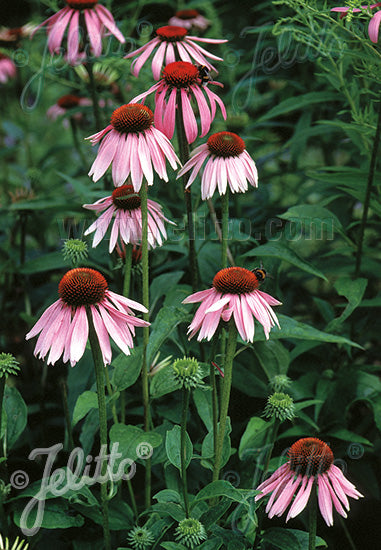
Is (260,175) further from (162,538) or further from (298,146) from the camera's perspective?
(162,538)

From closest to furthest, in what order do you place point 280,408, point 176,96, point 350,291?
point 280,408, point 176,96, point 350,291

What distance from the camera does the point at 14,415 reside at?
3.62 feet

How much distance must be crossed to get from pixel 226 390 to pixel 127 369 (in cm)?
21

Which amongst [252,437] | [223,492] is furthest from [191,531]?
[252,437]

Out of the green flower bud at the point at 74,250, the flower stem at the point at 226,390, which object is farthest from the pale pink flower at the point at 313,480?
the green flower bud at the point at 74,250

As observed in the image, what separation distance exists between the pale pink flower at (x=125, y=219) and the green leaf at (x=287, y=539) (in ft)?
1.52

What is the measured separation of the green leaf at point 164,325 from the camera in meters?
1.04

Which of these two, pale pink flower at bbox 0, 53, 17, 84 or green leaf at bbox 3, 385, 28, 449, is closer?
green leaf at bbox 3, 385, 28, 449

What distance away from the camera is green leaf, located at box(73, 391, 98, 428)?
0.98 m

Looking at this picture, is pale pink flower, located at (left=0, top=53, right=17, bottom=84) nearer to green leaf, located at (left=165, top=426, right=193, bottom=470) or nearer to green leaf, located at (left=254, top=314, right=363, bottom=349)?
green leaf, located at (left=254, top=314, right=363, bottom=349)

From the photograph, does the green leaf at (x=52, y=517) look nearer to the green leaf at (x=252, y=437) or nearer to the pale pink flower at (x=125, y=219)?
the green leaf at (x=252, y=437)

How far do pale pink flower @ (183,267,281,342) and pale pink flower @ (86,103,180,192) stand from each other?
166mm

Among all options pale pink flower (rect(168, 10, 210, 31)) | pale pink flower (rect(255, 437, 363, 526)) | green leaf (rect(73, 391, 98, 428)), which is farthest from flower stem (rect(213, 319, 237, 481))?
pale pink flower (rect(168, 10, 210, 31))

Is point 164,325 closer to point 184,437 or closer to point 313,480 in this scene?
point 184,437
